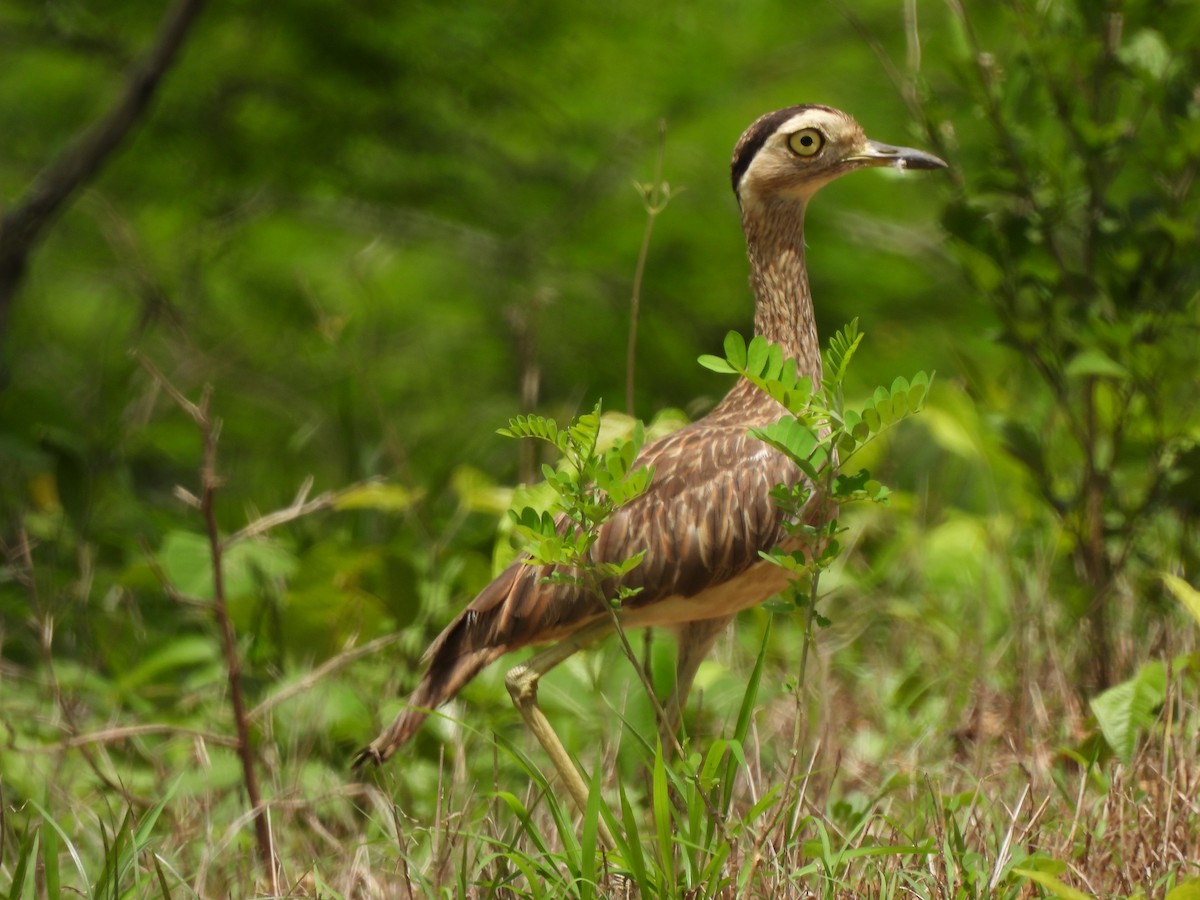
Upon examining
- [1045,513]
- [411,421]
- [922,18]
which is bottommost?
[411,421]

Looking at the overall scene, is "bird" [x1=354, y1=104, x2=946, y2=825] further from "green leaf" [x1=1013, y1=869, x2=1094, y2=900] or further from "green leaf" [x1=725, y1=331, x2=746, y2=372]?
"green leaf" [x1=1013, y1=869, x2=1094, y2=900]

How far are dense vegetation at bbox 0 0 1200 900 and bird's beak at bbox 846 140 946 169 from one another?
512mm

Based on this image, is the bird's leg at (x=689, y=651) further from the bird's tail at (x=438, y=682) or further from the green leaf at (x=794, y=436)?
the green leaf at (x=794, y=436)

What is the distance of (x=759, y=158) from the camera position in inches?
134

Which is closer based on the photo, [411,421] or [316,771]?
[316,771]

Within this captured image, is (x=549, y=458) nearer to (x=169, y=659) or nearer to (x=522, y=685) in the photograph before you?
(x=169, y=659)

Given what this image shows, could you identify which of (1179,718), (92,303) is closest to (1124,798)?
(1179,718)

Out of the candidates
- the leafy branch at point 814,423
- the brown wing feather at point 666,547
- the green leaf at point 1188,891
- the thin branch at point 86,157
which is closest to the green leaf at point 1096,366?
the brown wing feather at point 666,547

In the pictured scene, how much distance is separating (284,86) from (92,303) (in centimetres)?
312

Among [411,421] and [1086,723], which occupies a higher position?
[1086,723]

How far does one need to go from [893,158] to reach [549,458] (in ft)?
8.55

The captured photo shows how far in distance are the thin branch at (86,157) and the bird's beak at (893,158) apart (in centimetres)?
281

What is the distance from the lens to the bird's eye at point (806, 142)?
3.35 m

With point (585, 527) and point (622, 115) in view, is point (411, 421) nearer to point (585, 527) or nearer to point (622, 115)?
point (622, 115)
